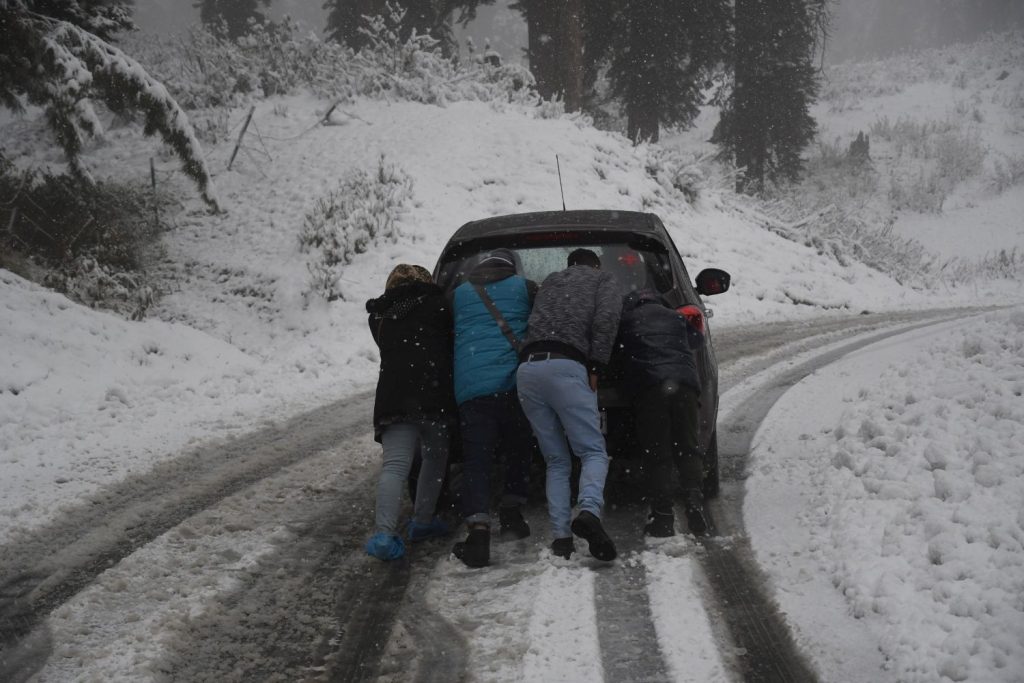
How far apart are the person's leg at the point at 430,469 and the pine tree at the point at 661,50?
20521 mm

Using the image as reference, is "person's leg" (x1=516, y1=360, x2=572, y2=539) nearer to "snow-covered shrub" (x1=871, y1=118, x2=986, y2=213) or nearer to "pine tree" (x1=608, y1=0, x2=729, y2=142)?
"pine tree" (x1=608, y1=0, x2=729, y2=142)

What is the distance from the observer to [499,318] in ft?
13.6

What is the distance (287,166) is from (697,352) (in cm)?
1269

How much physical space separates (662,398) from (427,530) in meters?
1.48

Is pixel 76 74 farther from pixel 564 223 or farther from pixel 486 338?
pixel 486 338

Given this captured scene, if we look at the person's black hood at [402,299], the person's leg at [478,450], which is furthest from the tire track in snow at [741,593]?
the person's black hood at [402,299]

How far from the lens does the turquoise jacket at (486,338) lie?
161 inches

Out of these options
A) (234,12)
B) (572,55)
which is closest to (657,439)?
(572,55)

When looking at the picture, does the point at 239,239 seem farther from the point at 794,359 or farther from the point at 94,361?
the point at 794,359

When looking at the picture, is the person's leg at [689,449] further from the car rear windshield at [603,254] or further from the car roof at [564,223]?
the car roof at [564,223]

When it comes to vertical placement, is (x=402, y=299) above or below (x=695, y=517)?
above

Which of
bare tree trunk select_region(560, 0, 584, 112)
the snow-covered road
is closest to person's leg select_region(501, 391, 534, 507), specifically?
the snow-covered road

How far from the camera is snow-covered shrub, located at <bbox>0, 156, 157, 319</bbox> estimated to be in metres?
10.9

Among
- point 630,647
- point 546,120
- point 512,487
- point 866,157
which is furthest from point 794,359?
point 866,157
